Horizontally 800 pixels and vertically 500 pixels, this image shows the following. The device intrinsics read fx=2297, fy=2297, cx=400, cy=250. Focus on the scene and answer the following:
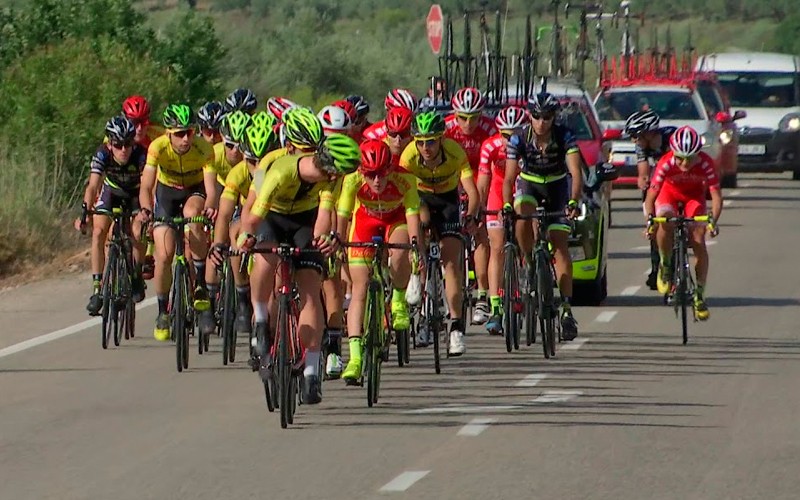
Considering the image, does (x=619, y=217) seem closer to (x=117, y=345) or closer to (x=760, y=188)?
(x=760, y=188)

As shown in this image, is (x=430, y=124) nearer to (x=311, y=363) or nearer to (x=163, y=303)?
(x=163, y=303)

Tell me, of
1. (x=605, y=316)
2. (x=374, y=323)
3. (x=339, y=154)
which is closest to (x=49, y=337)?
(x=605, y=316)

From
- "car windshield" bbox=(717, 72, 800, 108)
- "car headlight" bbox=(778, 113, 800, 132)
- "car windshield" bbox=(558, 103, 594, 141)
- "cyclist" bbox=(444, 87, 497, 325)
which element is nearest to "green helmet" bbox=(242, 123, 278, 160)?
"cyclist" bbox=(444, 87, 497, 325)

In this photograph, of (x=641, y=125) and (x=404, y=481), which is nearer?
(x=404, y=481)

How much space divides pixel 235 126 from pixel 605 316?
386cm

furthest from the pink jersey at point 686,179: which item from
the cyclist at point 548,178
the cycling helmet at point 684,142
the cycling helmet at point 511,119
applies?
the cyclist at point 548,178

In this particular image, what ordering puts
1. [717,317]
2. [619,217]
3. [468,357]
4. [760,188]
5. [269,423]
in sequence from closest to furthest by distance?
[269,423], [468,357], [717,317], [619,217], [760,188]

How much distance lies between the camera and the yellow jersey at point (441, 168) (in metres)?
16.4

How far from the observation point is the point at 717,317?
62.4ft

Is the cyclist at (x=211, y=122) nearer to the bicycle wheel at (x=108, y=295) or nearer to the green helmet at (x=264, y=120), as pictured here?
the bicycle wheel at (x=108, y=295)

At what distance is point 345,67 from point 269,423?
37.8 meters

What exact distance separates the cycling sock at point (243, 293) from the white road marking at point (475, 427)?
358 centimetres

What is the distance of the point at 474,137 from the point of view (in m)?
18.4

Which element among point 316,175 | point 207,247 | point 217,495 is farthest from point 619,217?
point 217,495
